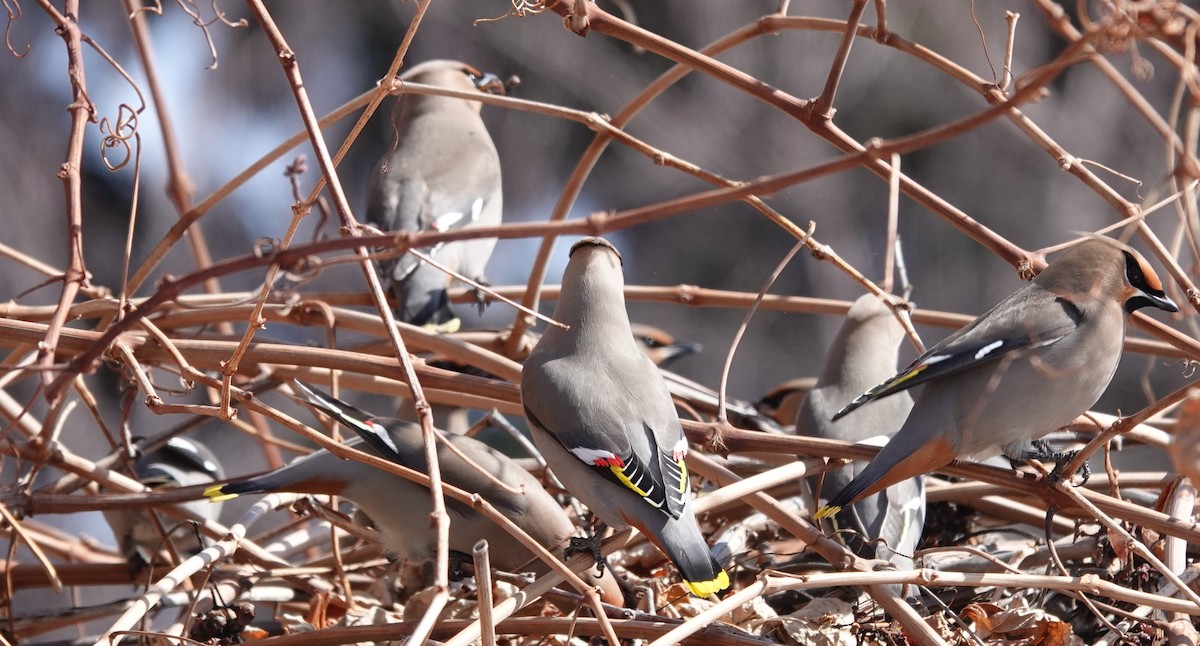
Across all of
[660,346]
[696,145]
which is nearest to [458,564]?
[660,346]

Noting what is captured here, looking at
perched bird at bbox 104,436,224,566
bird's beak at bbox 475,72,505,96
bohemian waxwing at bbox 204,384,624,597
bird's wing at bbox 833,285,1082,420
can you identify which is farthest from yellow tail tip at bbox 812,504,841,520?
bird's beak at bbox 475,72,505,96

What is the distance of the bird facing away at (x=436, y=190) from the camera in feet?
14.1

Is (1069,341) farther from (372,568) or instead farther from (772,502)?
(372,568)

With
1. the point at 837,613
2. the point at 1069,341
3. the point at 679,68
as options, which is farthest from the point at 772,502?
the point at 679,68

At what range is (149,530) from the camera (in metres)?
3.96

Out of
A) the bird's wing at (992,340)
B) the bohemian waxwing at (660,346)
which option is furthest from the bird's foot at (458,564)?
the bohemian waxwing at (660,346)

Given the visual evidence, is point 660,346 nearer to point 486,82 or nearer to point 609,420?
point 486,82

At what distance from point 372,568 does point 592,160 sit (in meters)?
1.22

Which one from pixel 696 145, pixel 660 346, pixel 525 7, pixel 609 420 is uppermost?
pixel 696 145

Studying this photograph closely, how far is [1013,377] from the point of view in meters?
2.82

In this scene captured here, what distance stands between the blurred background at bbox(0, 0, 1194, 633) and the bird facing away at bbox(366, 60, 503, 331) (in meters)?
4.13

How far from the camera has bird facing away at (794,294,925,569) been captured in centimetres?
308

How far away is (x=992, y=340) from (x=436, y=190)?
239 centimetres

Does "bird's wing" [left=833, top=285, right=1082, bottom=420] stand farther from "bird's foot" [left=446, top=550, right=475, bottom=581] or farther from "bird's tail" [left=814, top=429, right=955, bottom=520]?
"bird's foot" [left=446, top=550, right=475, bottom=581]
